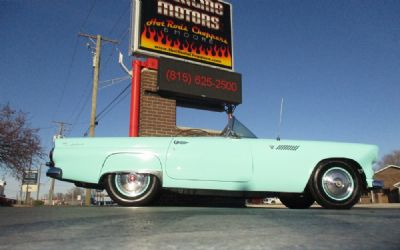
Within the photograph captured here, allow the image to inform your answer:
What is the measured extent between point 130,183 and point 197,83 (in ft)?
18.0

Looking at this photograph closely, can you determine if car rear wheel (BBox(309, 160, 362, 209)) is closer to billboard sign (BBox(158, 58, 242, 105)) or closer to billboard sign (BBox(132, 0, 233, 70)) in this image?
billboard sign (BBox(158, 58, 242, 105))

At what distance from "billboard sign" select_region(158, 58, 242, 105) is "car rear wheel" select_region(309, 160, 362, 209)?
5262 millimetres

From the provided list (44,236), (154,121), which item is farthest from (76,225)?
(154,121)

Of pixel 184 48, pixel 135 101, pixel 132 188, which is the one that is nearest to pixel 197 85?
pixel 184 48

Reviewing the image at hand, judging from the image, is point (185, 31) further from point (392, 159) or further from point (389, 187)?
point (392, 159)

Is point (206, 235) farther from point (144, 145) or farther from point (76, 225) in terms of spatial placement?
point (144, 145)

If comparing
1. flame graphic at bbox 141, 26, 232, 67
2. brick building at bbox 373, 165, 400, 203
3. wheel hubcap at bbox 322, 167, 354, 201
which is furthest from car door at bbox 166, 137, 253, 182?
brick building at bbox 373, 165, 400, 203

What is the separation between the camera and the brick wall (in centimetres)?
880

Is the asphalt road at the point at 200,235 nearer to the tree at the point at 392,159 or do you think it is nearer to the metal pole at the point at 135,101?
the metal pole at the point at 135,101

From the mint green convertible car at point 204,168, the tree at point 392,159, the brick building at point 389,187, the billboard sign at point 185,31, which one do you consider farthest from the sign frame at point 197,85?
the tree at point 392,159

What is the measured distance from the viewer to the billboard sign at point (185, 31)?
34.4 ft

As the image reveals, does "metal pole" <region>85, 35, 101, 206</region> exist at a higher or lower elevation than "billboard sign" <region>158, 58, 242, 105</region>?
higher

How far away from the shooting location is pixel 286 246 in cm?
161

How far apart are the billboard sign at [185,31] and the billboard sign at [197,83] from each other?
1073mm
